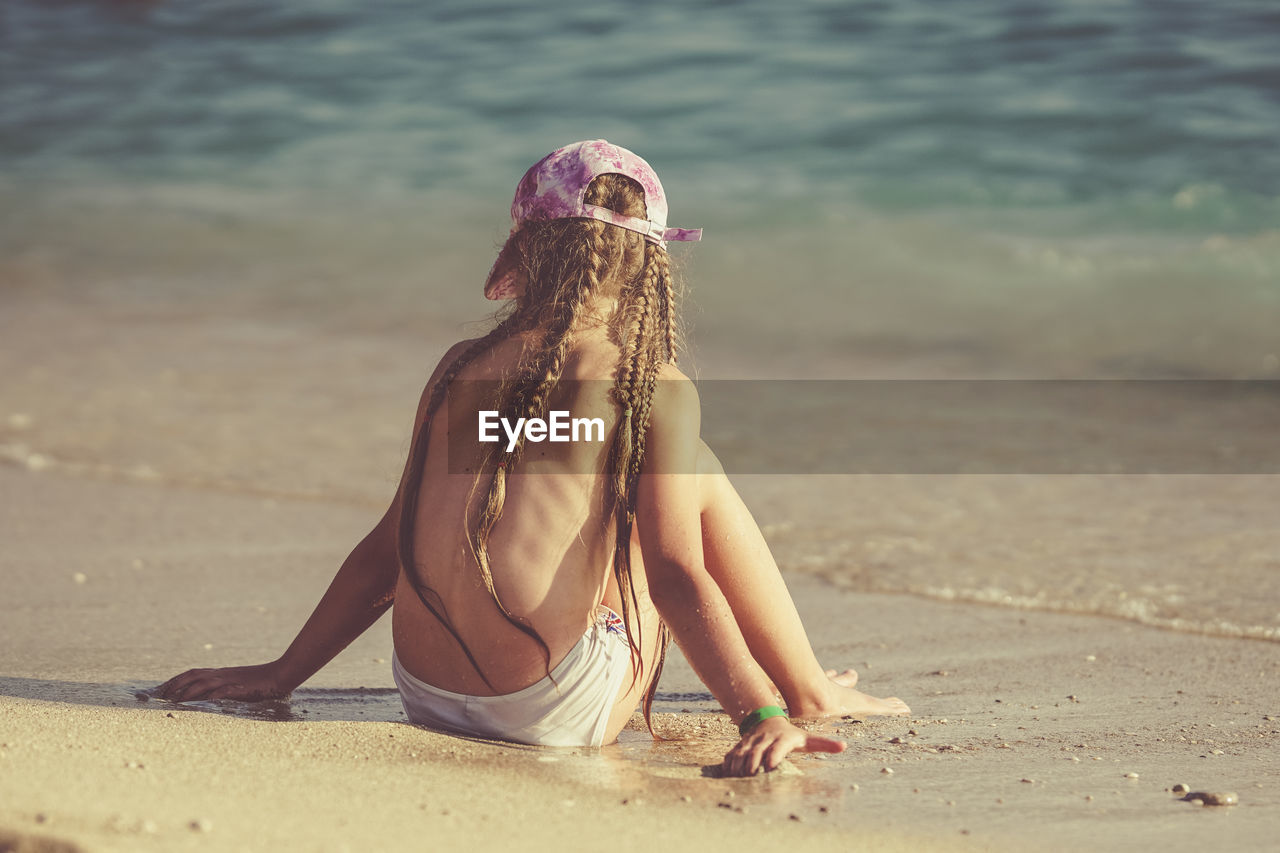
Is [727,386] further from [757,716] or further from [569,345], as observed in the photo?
[757,716]

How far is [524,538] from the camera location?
91.5 inches

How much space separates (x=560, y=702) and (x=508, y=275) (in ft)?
2.41

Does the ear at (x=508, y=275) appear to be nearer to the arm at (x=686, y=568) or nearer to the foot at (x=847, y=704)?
the arm at (x=686, y=568)

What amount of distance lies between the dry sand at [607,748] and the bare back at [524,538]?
165mm

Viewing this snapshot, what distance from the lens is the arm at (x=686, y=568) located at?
225cm

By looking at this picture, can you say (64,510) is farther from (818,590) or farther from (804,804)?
(804,804)

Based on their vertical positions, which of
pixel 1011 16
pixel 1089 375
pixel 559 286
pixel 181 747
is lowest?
pixel 1089 375

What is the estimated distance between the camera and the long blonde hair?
2.32 metres

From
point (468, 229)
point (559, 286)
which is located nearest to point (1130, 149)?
point (468, 229)

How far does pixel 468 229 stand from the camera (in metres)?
10.8

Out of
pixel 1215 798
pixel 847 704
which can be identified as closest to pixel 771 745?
pixel 847 704

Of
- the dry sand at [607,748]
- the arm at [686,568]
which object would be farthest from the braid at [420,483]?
the arm at [686,568]

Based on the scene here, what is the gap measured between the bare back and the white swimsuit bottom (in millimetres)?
21

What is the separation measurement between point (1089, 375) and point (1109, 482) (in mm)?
2384
